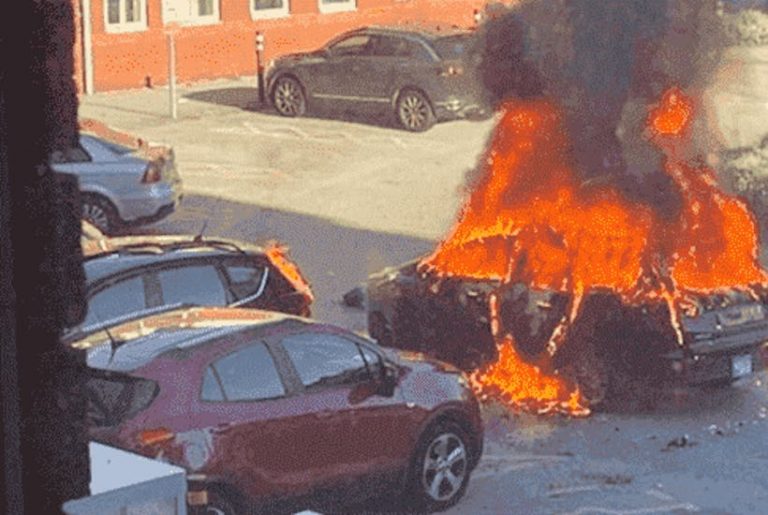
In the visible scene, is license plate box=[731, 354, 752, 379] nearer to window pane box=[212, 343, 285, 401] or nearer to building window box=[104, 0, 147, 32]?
window pane box=[212, 343, 285, 401]

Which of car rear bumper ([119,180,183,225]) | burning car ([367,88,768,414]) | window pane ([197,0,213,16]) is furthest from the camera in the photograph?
window pane ([197,0,213,16])

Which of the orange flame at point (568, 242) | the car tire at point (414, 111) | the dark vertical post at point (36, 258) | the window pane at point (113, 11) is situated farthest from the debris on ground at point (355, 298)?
the window pane at point (113, 11)

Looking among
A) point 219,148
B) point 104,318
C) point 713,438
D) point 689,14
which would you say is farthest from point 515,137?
point 219,148

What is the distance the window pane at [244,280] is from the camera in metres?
10.6

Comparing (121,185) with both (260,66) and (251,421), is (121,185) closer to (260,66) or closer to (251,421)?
(251,421)

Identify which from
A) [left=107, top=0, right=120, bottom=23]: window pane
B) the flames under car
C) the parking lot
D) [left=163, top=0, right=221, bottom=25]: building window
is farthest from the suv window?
the flames under car

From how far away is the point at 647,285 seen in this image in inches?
428

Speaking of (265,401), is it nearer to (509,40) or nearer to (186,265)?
(186,265)

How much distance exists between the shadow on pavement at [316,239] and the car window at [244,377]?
559 cm

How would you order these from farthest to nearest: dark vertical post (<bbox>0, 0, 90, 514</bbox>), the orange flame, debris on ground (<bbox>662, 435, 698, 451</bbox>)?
the orange flame → debris on ground (<bbox>662, 435, 698, 451</bbox>) → dark vertical post (<bbox>0, 0, 90, 514</bbox>)

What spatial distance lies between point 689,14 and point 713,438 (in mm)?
6349

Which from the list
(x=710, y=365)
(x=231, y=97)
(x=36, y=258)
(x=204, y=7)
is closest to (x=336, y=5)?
(x=204, y=7)

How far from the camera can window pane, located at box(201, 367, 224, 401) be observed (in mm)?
7539

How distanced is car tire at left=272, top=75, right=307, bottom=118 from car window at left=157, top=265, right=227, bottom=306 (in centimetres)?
1485
